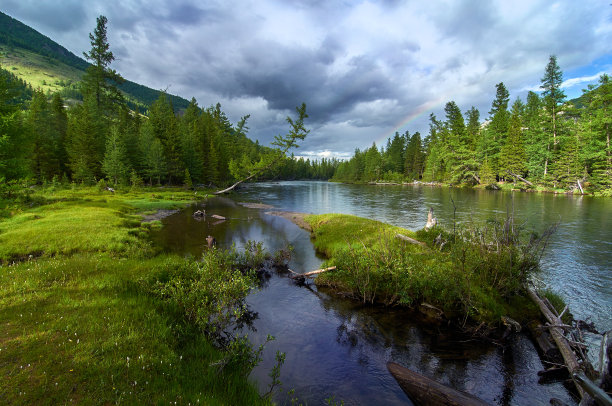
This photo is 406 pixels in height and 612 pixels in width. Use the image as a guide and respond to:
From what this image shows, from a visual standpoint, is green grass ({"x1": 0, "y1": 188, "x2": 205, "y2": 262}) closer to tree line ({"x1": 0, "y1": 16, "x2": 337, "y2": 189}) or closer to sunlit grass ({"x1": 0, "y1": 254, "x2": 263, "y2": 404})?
sunlit grass ({"x1": 0, "y1": 254, "x2": 263, "y2": 404})

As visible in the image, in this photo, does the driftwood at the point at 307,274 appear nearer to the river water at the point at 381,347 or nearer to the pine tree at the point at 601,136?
the river water at the point at 381,347

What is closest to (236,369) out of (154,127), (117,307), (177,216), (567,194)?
(117,307)

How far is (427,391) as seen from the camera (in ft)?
20.0

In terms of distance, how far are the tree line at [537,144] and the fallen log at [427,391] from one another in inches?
2845

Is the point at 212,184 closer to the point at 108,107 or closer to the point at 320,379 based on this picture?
the point at 108,107

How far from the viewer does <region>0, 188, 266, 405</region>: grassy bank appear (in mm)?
4387

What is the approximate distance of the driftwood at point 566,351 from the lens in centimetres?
558

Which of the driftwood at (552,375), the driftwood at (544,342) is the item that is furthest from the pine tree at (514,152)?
the driftwood at (552,375)

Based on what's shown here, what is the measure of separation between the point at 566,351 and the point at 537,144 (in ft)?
275

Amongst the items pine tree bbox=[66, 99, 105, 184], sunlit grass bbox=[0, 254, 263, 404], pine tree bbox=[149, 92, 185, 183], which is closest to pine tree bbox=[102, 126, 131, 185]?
pine tree bbox=[66, 99, 105, 184]

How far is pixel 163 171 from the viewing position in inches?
2299

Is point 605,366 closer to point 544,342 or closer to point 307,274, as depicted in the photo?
point 544,342

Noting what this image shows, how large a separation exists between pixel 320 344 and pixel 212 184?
72423 mm

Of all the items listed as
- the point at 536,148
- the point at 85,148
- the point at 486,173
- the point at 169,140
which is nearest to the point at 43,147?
the point at 85,148
